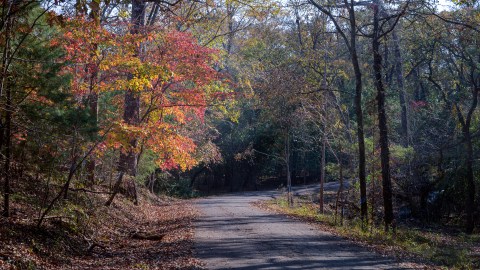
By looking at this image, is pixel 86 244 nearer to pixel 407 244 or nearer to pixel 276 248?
pixel 276 248

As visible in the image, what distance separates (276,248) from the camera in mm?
12094

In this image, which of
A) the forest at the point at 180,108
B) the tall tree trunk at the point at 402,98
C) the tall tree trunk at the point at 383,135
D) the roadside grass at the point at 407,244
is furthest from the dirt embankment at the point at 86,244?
the tall tree trunk at the point at 402,98

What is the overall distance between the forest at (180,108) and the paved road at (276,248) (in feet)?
7.91

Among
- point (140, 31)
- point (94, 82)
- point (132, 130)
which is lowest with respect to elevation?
point (132, 130)

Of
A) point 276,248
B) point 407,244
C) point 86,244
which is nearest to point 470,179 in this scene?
point 407,244

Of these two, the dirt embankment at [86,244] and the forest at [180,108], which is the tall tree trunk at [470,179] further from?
the dirt embankment at [86,244]

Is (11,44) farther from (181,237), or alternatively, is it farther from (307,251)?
(307,251)

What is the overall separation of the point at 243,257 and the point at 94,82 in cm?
927

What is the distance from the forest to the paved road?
2411 millimetres

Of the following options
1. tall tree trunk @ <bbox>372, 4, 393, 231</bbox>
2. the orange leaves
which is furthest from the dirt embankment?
tall tree trunk @ <bbox>372, 4, 393, 231</bbox>

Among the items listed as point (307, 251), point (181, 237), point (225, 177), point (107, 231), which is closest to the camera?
point (307, 251)

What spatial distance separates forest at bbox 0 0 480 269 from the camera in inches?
449

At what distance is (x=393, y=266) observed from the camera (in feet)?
33.8

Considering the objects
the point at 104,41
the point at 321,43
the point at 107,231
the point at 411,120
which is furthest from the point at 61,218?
the point at 411,120
